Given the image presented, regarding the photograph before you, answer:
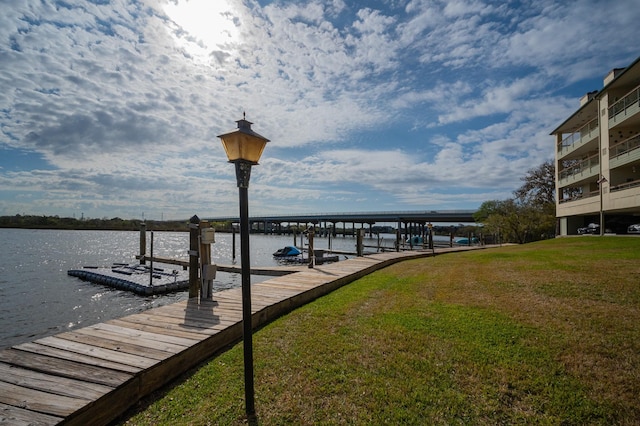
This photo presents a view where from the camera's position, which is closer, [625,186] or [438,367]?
[438,367]

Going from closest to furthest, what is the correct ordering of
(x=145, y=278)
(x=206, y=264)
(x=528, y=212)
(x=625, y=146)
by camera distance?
(x=206, y=264), (x=145, y=278), (x=625, y=146), (x=528, y=212)

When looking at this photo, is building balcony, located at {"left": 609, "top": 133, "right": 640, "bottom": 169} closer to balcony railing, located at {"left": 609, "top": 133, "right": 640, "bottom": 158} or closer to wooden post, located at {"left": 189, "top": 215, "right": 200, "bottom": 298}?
balcony railing, located at {"left": 609, "top": 133, "right": 640, "bottom": 158}

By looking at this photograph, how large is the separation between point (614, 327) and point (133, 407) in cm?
654

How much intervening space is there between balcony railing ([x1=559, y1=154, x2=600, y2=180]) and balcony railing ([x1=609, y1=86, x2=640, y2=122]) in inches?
161

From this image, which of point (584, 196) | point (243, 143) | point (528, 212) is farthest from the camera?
point (528, 212)

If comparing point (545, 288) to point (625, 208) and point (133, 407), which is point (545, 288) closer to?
point (133, 407)

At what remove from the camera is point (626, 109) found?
20219 millimetres

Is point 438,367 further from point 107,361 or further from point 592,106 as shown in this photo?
point 592,106

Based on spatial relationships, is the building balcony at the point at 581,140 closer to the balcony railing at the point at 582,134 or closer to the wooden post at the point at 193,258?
the balcony railing at the point at 582,134

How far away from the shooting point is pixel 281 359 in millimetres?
4199

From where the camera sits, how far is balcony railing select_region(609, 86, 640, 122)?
19.5 metres

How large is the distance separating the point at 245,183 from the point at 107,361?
263cm

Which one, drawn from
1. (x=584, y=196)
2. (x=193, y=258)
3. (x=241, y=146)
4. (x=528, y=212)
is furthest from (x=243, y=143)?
(x=528, y=212)

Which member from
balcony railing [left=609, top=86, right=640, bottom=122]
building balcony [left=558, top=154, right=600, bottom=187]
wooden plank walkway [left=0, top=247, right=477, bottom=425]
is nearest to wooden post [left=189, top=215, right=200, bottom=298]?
wooden plank walkway [left=0, top=247, right=477, bottom=425]
